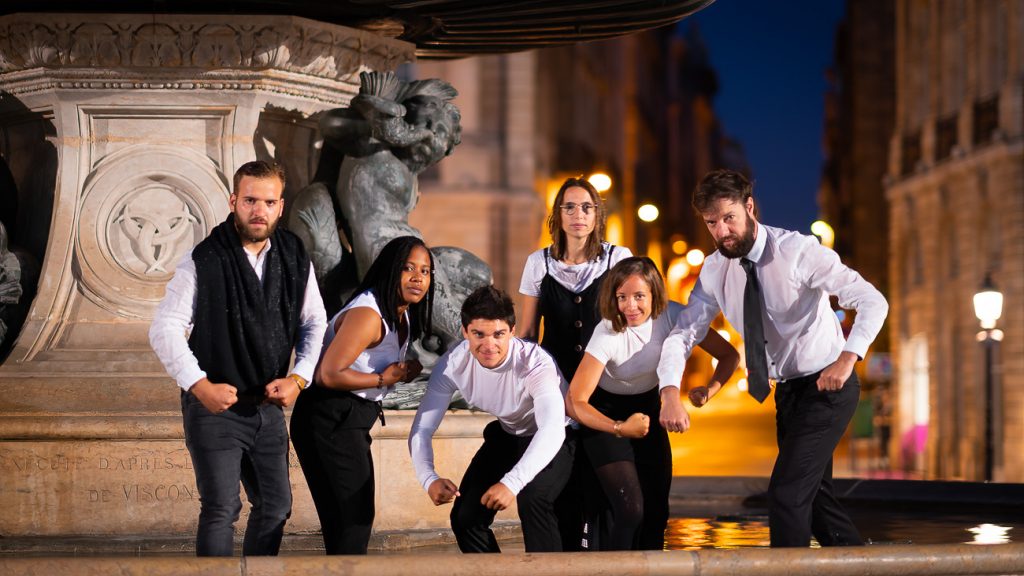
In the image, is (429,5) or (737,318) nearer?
(737,318)

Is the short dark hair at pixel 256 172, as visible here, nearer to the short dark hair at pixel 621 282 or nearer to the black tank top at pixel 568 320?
the short dark hair at pixel 621 282

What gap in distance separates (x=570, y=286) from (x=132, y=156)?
302 cm

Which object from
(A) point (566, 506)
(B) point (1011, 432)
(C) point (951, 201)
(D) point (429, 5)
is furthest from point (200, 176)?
(C) point (951, 201)

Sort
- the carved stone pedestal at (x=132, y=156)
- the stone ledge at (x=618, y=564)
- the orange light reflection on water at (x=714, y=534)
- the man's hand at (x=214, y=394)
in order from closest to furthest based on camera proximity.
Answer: the stone ledge at (x=618, y=564)
the man's hand at (x=214, y=394)
the carved stone pedestal at (x=132, y=156)
the orange light reflection on water at (x=714, y=534)

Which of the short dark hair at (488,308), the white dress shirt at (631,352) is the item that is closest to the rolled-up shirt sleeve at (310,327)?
the short dark hair at (488,308)

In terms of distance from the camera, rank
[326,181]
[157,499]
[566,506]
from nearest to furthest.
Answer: [566,506] → [157,499] → [326,181]

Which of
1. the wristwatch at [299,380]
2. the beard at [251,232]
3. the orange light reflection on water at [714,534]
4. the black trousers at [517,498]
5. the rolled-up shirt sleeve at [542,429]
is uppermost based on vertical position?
the beard at [251,232]

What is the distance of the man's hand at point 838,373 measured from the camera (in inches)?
267

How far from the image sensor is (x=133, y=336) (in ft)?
30.4

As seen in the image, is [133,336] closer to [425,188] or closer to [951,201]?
[425,188]

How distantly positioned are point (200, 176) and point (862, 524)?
424cm

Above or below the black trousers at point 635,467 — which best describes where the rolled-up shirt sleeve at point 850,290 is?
above

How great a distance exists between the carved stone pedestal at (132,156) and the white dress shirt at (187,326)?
7.35 ft

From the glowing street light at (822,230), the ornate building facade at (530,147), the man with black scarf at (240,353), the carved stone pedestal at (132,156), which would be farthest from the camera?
the ornate building facade at (530,147)
